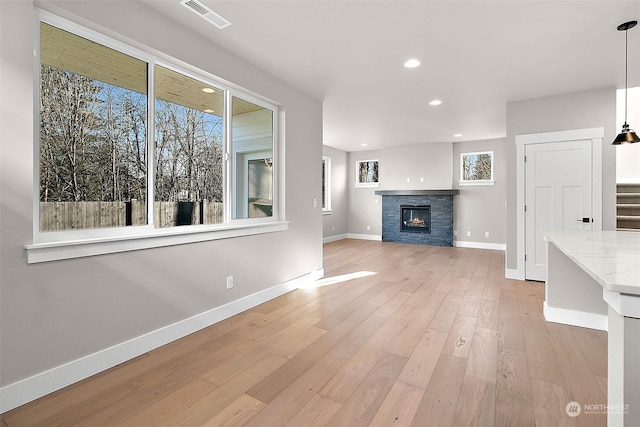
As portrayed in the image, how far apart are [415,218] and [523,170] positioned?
13.1ft

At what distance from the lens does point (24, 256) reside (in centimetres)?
176

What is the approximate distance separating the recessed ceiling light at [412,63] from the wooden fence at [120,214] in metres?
2.47

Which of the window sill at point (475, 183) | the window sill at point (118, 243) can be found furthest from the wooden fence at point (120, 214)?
the window sill at point (475, 183)

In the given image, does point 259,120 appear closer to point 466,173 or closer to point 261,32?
point 261,32

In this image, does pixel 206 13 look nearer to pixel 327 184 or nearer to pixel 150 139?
pixel 150 139

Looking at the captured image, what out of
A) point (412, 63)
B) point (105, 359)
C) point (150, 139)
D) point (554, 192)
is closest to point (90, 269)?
point (105, 359)

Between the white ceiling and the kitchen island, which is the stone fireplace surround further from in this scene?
the kitchen island

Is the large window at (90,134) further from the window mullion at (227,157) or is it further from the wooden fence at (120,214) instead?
the window mullion at (227,157)

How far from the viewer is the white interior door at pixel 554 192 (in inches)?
161

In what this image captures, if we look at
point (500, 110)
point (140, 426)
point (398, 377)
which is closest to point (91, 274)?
point (140, 426)

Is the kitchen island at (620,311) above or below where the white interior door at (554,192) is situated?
below

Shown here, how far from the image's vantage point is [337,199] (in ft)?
29.5

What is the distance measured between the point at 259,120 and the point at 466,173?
6.11 m

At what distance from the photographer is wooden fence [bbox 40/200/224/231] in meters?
1.95
